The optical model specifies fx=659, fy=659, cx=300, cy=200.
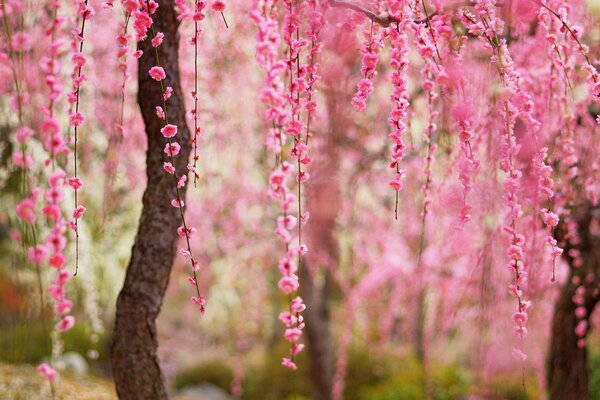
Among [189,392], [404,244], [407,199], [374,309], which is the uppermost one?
[407,199]

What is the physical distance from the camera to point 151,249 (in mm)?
2787

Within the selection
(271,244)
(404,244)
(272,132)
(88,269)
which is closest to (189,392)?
(271,244)

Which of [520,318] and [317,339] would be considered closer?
[520,318]

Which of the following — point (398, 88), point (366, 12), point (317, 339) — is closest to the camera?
point (398, 88)

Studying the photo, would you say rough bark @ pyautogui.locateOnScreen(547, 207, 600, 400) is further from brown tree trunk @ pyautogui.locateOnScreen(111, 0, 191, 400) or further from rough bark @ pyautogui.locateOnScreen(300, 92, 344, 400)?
brown tree trunk @ pyautogui.locateOnScreen(111, 0, 191, 400)

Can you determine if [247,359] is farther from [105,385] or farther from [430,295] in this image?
[105,385]

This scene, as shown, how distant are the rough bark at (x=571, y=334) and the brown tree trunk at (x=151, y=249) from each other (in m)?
2.75

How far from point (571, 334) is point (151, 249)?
307 cm

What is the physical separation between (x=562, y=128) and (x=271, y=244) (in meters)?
5.39

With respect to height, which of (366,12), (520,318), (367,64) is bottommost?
(520,318)

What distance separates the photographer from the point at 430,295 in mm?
10273

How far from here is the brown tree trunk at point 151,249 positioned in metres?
2.73

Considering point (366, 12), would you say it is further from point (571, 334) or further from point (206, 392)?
point (206, 392)

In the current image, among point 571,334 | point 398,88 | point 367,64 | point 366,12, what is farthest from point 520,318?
point 571,334
